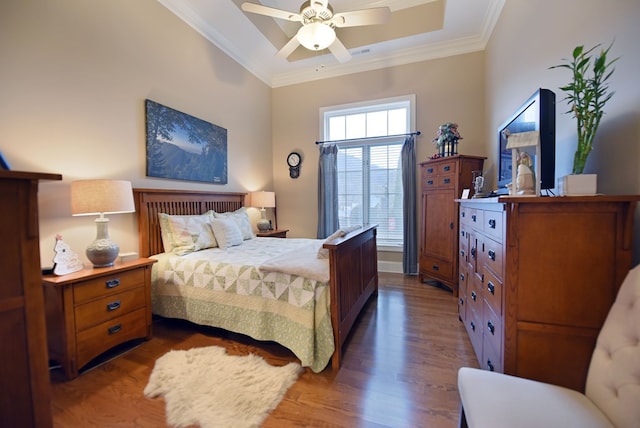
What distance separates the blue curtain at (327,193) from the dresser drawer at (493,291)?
9.33ft

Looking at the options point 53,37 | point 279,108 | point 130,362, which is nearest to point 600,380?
point 130,362

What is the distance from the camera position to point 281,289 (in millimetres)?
1885

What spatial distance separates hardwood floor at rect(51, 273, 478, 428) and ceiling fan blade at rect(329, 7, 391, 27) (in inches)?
110

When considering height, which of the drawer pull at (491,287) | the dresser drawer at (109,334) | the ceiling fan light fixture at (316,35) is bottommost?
the dresser drawer at (109,334)

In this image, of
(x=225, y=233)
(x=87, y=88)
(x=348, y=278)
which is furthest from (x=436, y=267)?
(x=87, y=88)

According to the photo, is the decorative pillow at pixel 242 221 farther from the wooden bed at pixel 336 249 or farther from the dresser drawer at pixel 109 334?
the dresser drawer at pixel 109 334

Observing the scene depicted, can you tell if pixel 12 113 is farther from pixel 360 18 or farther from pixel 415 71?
pixel 415 71

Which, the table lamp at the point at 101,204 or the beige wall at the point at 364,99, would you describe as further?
the beige wall at the point at 364,99

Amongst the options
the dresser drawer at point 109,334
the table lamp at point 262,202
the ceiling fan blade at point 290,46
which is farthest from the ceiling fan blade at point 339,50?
the dresser drawer at point 109,334

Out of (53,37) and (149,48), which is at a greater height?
(149,48)

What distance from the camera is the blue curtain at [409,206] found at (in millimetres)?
3846

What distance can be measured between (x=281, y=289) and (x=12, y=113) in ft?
7.08

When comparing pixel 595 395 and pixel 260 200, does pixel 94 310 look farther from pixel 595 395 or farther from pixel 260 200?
pixel 595 395

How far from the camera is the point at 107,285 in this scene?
1855 mm
